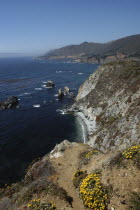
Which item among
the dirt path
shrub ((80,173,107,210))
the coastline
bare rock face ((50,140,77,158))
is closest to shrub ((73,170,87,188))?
the dirt path

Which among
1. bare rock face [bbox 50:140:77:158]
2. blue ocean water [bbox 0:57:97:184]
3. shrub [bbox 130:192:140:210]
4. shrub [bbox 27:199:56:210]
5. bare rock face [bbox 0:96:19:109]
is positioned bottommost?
blue ocean water [bbox 0:57:97:184]

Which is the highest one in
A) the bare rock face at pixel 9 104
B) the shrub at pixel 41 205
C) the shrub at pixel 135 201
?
the shrub at pixel 135 201

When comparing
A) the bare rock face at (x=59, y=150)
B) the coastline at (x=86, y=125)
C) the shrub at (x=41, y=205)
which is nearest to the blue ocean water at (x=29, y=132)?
the coastline at (x=86, y=125)

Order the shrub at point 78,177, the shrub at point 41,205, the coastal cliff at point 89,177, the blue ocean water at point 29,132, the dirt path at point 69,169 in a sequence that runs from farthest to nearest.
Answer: the blue ocean water at point 29,132 → the shrub at point 78,177 → the dirt path at point 69,169 → the coastal cliff at point 89,177 → the shrub at point 41,205

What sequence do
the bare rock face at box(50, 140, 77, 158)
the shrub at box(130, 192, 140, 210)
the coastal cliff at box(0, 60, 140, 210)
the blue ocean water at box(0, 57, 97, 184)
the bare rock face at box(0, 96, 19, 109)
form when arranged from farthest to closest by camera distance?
the bare rock face at box(0, 96, 19, 109)
the blue ocean water at box(0, 57, 97, 184)
the bare rock face at box(50, 140, 77, 158)
the coastal cliff at box(0, 60, 140, 210)
the shrub at box(130, 192, 140, 210)

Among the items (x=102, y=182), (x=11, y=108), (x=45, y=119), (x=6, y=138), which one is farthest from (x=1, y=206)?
(x=11, y=108)

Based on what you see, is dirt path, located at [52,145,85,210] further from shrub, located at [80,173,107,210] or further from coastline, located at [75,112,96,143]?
coastline, located at [75,112,96,143]

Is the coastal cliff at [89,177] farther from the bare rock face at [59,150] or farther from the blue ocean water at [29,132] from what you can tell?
the blue ocean water at [29,132]

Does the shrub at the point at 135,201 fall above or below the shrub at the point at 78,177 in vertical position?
above

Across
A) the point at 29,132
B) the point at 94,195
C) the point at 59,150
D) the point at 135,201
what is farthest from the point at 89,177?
the point at 29,132

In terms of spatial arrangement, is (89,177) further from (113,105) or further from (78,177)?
(113,105)
